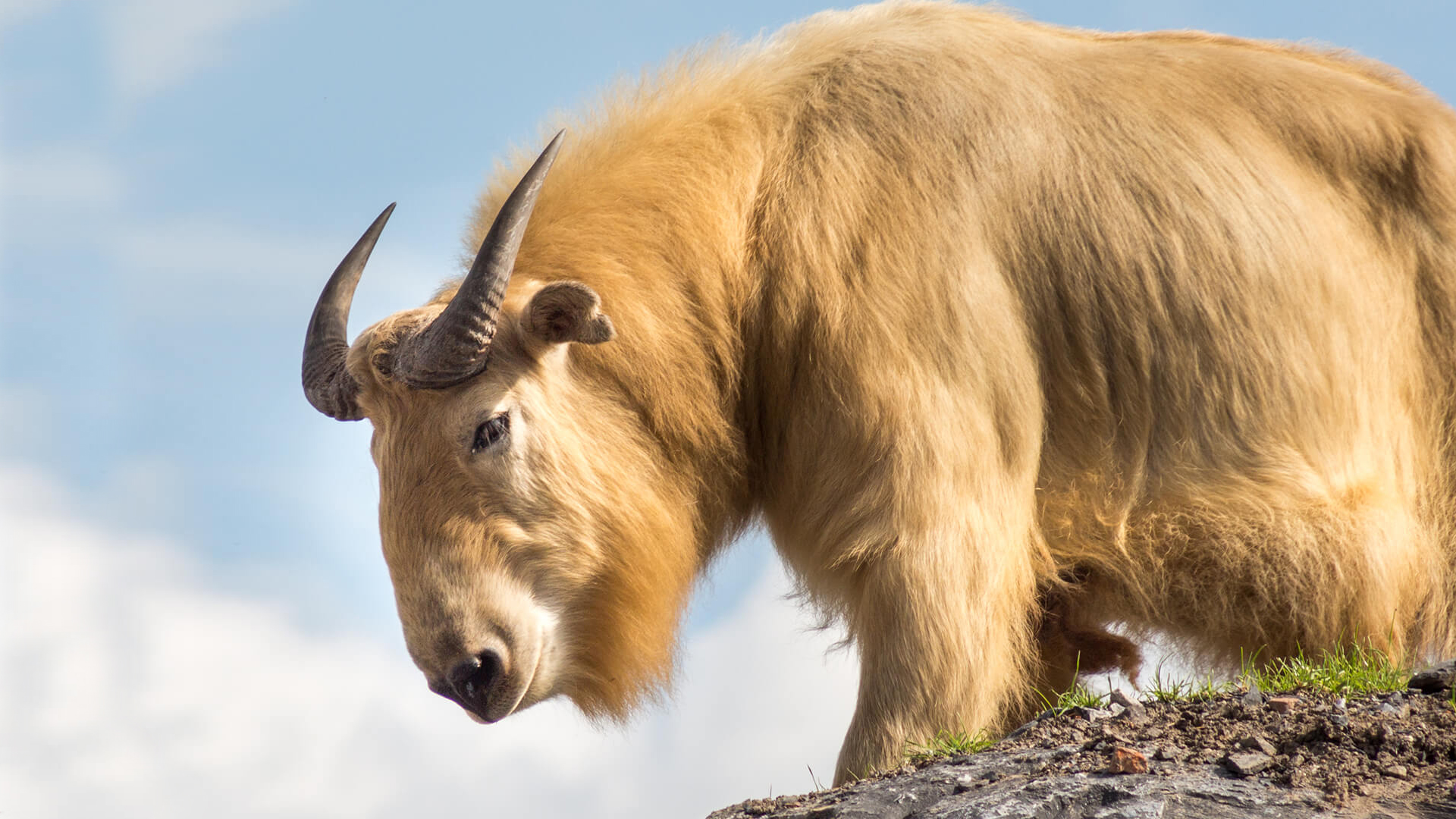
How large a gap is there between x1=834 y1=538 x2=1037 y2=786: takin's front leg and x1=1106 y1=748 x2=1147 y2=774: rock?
0.99 metres

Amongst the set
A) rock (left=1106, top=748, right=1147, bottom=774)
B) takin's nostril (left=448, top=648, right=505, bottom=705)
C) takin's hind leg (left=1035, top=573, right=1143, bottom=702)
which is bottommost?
takin's hind leg (left=1035, top=573, right=1143, bottom=702)

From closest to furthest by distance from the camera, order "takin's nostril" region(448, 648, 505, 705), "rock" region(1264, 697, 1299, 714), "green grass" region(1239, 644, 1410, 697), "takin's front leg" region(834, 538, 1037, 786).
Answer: "rock" region(1264, 697, 1299, 714) → "green grass" region(1239, 644, 1410, 697) → "takin's front leg" region(834, 538, 1037, 786) → "takin's nostril" region(448, 648, 505, 705)

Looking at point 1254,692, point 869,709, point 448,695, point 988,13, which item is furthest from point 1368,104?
point 448,695

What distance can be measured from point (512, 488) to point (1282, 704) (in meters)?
2.62

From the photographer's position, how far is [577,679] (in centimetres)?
551

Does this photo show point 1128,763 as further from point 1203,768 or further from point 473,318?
point 473,318

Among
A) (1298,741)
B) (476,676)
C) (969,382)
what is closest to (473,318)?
(476,676)

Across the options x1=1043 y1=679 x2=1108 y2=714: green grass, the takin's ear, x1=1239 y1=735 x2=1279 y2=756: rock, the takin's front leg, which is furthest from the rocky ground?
the takin's ear

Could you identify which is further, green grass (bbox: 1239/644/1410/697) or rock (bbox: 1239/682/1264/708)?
green grass (bbox: 1239/644/1410/697)

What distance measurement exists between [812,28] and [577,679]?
9.39 ft

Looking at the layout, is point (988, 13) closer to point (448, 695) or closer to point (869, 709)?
point (869, 709)

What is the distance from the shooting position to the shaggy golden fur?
197 inches

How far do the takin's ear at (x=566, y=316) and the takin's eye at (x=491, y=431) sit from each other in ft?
1.05

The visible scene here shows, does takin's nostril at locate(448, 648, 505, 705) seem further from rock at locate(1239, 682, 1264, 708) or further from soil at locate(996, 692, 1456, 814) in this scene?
rock at locate(1239, 682, 1264, 708)
